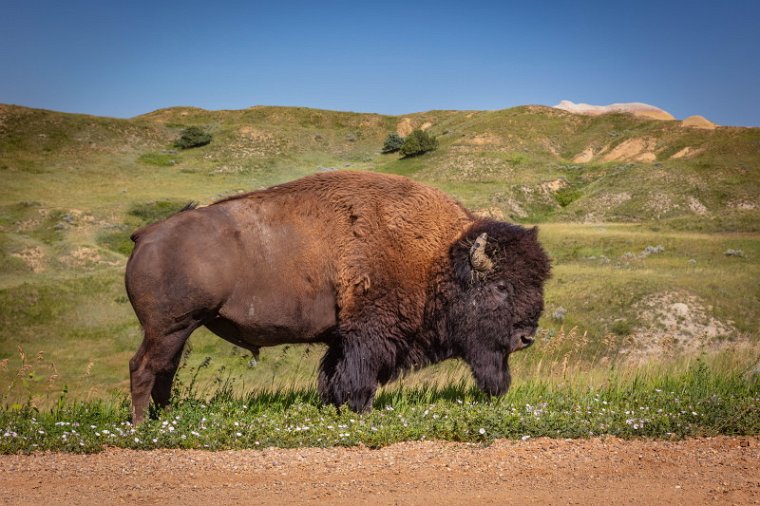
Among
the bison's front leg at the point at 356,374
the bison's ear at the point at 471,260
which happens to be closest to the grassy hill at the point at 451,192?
the bison's front leg at the point at 356,374

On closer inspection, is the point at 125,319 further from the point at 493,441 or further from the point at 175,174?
the point at 175,174

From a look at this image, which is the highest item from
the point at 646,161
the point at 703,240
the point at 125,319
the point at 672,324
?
the point at 646,161

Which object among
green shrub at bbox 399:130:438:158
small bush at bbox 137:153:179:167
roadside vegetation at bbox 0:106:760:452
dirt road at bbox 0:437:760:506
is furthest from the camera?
green shrub at bbox 399:130:438:158

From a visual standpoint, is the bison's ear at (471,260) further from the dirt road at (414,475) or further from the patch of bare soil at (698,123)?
the patch of bare soil at (698,123)

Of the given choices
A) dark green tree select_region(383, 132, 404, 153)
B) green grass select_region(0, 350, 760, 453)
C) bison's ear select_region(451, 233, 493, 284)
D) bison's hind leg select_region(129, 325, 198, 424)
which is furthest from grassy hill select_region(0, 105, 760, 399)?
bison's ear select_region(451, 233, 493, 284)

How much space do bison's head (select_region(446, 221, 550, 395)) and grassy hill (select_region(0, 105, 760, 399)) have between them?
2.65 meters

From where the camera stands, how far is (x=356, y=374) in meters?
6.84

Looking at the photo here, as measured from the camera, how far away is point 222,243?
6.71 meters

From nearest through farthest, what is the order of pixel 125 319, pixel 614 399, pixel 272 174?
pixel 614 399, pixel 125 319, pixel 272 174

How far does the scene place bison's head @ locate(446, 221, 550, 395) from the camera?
23.7 ft

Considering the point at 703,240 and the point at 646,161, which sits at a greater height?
the point at 646,161

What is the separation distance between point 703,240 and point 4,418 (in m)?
31.6

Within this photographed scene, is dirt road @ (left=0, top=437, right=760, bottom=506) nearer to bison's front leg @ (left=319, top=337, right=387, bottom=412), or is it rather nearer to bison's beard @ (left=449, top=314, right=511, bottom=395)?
bison's front leg @ (left=319, top=337, right=387, bottom=412)

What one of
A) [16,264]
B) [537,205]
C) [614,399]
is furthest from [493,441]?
[537,205]
